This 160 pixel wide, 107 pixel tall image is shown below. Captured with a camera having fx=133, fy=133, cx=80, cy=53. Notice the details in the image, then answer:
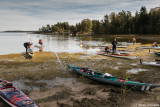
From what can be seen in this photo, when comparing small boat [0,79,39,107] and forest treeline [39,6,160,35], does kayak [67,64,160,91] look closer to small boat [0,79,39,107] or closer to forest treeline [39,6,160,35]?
small boat [0,79,39,107]

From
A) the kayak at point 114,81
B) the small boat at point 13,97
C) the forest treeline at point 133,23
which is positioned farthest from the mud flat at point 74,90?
the forest treeline at point 133,23

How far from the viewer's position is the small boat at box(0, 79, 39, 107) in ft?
23.9

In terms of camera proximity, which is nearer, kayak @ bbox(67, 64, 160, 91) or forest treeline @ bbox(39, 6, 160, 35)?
kayak @ bbox(67, 64, 160, 91)

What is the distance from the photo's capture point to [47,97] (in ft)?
30.1

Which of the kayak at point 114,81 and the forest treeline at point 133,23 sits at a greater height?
the forest treeline at point 133,23

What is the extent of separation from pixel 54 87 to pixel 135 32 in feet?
343

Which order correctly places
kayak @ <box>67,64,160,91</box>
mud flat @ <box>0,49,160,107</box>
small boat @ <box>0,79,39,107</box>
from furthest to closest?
kayak @ <box>67,64,160,91</box> → mud flat @ <box>0,49,160,107</box> → small boat @ <box>0,79,39,107</box>

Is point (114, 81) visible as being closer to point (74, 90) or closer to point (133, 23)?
point (74, 90)

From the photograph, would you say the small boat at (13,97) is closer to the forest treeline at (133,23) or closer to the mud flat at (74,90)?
the mud flat at (74,90)

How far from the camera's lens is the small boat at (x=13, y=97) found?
7.27 m

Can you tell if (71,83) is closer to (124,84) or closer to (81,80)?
(81,80)

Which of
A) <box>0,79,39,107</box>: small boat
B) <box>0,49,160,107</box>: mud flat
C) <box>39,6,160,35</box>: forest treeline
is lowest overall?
<box>0,49,160,107</box>: mud flat

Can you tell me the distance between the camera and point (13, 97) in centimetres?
789

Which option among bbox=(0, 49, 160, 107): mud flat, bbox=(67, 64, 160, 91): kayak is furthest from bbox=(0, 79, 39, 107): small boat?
bbox=(67, 64, 160, 91): kayak
